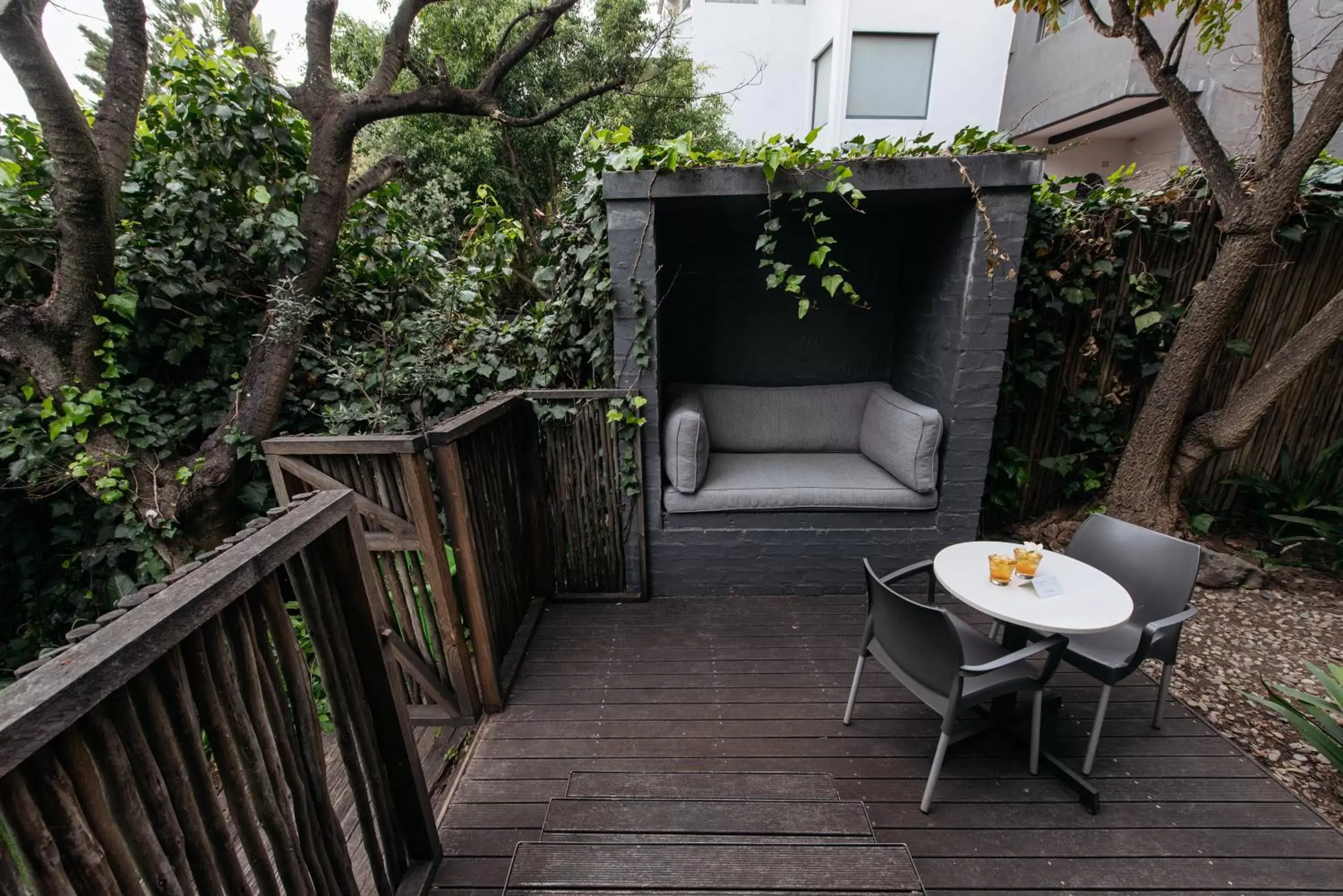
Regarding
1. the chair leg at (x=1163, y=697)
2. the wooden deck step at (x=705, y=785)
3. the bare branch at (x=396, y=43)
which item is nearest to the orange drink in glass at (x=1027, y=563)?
the chair leg at (x=1163, y=697)

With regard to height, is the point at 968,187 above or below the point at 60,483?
above

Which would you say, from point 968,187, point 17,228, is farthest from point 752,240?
point 17,228

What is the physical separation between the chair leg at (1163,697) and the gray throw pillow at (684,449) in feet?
6.43

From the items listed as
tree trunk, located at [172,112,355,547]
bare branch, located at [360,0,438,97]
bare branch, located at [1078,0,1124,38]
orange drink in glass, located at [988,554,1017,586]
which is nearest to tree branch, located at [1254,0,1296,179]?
bare branch, located at [1078,0,1124,38]

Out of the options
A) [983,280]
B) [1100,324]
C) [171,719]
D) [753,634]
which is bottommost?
[753,634]

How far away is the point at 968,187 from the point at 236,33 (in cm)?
448

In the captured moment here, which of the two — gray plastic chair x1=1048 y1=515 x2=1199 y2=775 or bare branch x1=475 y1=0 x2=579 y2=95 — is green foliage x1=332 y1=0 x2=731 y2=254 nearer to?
bare branch x1=475 y1=0 x2=579 y2=95

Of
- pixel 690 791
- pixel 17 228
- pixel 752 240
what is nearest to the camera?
pixel 690 791

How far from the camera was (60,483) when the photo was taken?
2.63 metres

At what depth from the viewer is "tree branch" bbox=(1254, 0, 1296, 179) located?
2.29m

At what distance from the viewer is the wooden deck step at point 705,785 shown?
1720 millimetres

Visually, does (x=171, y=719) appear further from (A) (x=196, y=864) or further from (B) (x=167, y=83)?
(B) (x=167, y=83)

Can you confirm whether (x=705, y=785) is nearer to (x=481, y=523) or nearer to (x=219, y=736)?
(x=481, y=523)

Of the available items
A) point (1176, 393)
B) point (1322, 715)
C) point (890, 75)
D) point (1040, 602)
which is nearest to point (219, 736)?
point (1040, 602)
